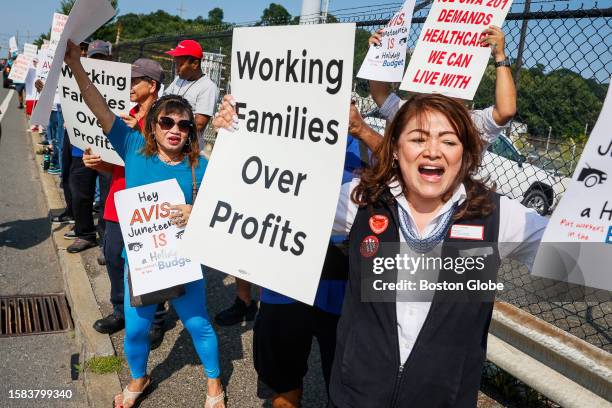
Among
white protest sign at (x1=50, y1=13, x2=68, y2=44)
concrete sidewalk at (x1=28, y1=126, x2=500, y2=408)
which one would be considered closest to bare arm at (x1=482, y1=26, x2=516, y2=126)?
concrete sidewalk at (x1=28, y1=126, x2=500, y2=408)

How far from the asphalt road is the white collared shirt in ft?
7.76

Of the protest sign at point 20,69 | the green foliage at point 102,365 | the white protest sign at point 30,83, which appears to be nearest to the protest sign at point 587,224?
the green foliage at point 102,365

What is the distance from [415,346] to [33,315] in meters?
3.73

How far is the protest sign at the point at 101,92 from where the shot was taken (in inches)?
161

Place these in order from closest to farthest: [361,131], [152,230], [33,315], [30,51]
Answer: [361,131] < [152,230] < [33,315] < [30,51]

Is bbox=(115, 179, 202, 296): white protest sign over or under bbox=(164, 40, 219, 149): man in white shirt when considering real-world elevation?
under

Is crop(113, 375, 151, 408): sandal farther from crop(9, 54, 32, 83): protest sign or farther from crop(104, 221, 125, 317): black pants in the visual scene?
crop(9, 54, 32, 83): protest sign

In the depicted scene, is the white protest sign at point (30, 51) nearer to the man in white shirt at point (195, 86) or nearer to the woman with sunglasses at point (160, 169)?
the man in white shirt at point (195, 86)

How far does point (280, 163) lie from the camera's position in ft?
6.35

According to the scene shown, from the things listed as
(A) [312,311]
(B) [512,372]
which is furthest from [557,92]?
(A) [312,311]

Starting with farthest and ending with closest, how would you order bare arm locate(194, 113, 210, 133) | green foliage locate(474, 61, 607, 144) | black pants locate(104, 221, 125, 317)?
green foliage locate(474, 61, 607, 144) → bare arm locate(194, 113, 210, 133) → black pants locate(104, 221, 125, 317)

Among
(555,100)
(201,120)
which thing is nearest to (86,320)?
(201,120)

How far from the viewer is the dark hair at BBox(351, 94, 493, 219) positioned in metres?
1.75
